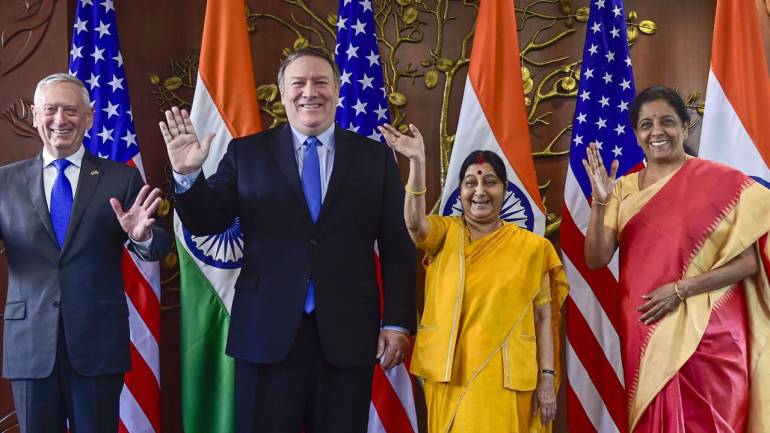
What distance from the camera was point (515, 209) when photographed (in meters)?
3.11

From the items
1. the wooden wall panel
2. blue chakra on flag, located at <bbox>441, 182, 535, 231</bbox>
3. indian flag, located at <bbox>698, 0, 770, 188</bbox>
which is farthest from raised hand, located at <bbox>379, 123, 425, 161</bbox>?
the wooden wall panel

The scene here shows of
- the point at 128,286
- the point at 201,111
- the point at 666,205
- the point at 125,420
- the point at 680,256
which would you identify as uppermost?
the point at 201,111

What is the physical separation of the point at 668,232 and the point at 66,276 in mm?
1724

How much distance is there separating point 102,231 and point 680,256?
1.66 meters

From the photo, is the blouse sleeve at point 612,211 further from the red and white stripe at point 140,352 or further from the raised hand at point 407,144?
the red and white stripe at point 140,352

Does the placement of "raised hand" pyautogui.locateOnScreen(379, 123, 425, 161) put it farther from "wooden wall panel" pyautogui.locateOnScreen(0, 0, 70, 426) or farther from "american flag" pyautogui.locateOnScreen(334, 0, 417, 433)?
"wooden wall panel" pyautogui.locateOnScreen(0, 0, 70, 426)

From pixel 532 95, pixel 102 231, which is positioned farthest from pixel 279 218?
pixel 532 95

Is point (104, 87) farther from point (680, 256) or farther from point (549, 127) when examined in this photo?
point (680, 256)

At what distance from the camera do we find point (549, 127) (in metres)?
3.64

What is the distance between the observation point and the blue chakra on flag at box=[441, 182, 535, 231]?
308 cm

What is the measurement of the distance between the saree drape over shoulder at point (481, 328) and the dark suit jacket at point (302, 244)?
23 centimetres

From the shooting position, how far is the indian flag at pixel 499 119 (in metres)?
3.11

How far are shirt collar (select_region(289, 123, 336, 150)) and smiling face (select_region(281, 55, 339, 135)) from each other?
13mm

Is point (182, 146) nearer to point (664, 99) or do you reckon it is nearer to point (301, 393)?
point (301, 393)
